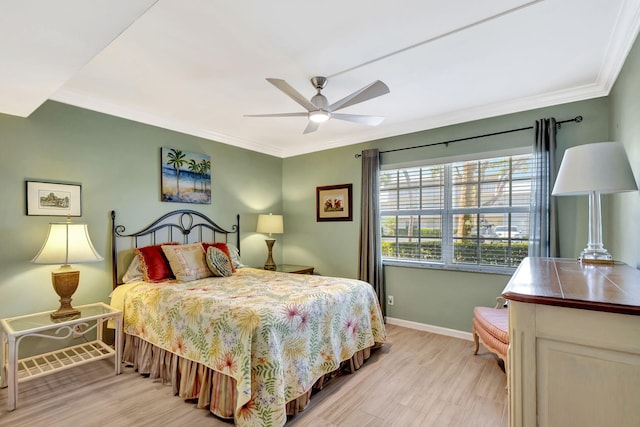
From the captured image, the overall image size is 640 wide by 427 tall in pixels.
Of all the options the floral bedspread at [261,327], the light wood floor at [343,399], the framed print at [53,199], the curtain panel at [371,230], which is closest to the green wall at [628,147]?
the light wood floor at [343,399]

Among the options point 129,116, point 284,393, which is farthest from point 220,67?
point 284,393

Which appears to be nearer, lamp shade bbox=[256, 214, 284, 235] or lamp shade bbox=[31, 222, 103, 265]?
lamp shade bbox=[31, 222, 103, 265]

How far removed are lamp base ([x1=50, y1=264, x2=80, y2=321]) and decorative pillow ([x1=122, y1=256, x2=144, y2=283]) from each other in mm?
488

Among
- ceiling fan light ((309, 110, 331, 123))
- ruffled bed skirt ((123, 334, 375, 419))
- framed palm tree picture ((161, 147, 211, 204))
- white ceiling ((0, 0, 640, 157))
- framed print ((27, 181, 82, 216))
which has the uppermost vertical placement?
white ceiling ((0, 0, 640, 157))

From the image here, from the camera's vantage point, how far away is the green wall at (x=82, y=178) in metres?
2.63

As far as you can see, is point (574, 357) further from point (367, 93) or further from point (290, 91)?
point (290, 91)

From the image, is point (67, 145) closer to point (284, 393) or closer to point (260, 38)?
point (260, 38)

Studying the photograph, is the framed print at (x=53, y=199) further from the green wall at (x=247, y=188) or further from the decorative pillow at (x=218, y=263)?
the decorative pillow at (x=218, y=263)

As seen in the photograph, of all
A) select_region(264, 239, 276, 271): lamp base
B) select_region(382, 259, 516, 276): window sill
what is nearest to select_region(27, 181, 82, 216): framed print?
select_region(264, 239, 276, 271): lamp base

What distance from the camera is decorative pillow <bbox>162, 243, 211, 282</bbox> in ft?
10.3

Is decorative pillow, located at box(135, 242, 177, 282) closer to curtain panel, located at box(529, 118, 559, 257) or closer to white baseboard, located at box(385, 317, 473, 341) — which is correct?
white baseboard, located at box(385, 317, 473, 341)

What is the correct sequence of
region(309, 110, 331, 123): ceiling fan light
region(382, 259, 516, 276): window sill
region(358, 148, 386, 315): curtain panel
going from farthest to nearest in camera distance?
region(358, 148, 386, 315): curtain panel → region(382, 259, 516, 276): window sill → region(309, 110, 331, 123): ceiling fan light

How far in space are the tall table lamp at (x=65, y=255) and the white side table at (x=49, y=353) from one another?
0.44 ft

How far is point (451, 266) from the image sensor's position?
361 cm
